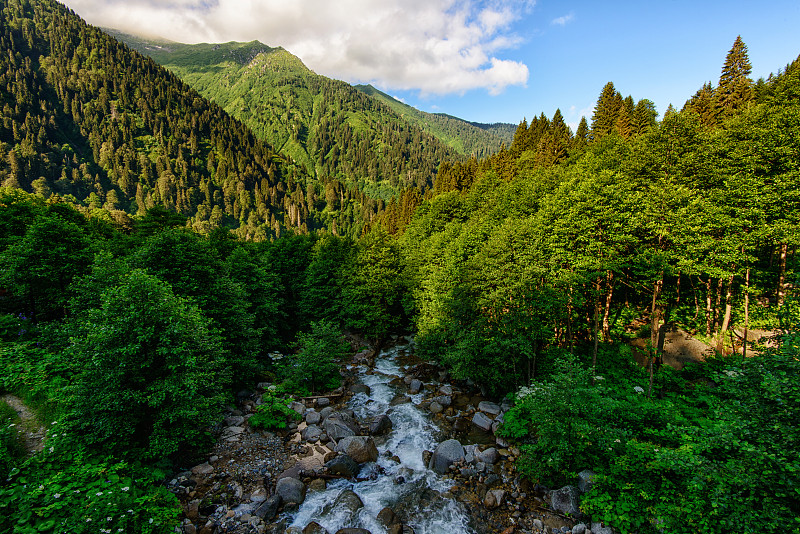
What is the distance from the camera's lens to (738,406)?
363 inches

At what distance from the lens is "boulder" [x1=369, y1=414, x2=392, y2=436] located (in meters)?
21.8

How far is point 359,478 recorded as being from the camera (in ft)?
57.6

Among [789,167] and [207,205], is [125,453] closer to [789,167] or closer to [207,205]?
[789,167]

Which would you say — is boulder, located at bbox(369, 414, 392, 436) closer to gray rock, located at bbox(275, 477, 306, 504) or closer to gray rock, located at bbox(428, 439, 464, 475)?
gray rock, located at bbox(428, 439, 464, 475)

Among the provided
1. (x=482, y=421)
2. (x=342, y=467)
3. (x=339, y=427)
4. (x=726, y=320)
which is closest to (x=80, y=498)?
(x=342, y=467)

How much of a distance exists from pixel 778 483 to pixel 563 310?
15.0 metres

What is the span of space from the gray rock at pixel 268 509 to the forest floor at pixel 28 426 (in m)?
9.07

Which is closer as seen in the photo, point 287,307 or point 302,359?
point 302,359

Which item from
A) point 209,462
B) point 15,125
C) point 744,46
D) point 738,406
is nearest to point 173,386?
point 209,462

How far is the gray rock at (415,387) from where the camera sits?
2820 cm

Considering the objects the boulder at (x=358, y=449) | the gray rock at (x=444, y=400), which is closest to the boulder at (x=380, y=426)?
the boulder at (x=358, y=449)

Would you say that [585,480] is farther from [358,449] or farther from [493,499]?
[358,449]

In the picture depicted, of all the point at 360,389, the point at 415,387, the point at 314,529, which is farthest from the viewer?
the point at 415,387

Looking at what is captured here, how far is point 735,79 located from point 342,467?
81.4 meters
